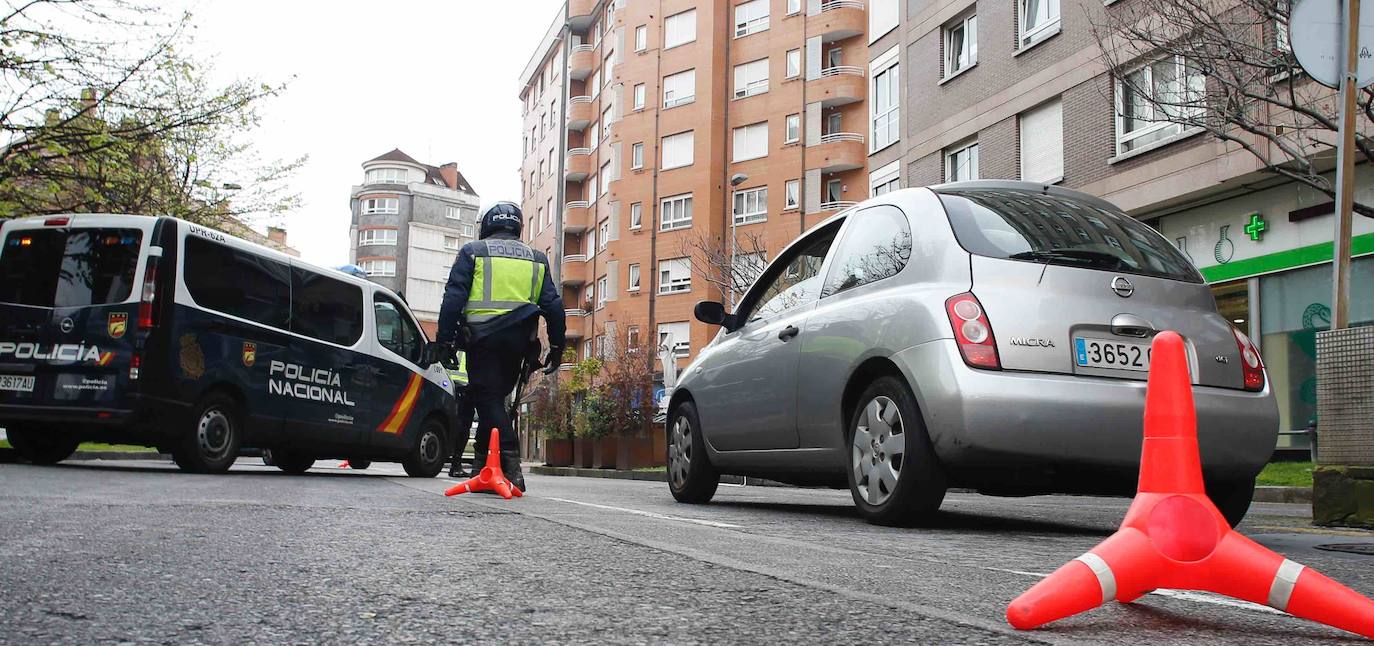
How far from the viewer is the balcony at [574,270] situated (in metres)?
57.3

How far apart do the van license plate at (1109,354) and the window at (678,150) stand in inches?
1800

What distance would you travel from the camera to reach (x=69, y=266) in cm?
1014

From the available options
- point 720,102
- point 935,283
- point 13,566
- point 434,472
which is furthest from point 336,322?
point 720,102

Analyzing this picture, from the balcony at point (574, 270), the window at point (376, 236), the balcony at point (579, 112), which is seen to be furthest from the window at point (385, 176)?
the balcony at point (574, 270)

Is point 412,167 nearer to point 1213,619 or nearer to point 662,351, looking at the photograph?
point 662,351

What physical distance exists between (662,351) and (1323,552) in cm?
2612

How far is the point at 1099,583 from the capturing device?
7.61 feet

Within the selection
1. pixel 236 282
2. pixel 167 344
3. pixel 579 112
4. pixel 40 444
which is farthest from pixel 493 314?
pixel 579 112

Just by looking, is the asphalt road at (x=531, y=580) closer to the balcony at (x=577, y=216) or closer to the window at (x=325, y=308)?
the window at (x=325, y=308)

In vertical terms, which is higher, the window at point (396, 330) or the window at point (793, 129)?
the window at point (793, 129)

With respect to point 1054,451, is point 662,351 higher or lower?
higher

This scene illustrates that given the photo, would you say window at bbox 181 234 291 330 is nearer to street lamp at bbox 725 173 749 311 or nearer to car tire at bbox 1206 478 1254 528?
car tire at bbox 1206 478 1254 528

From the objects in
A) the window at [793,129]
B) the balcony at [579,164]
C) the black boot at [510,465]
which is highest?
the balcony at [579,164]

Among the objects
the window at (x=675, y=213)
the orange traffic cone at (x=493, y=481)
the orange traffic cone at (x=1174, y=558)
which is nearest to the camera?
the orange traffic cone at (x=1174, y=558)
